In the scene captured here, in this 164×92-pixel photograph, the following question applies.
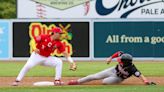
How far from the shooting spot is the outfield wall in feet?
92.7

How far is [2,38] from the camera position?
28.4m

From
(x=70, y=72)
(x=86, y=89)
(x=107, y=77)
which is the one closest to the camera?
(x=86, y=89)

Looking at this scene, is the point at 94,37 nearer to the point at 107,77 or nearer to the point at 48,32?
the point at 48,32

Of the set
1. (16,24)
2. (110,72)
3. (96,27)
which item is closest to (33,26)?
(16,24)

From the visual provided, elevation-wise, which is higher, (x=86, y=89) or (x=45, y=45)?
(x=45, y=45)

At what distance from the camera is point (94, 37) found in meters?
28.6

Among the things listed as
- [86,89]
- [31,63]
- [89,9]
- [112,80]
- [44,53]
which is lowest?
[86,89]

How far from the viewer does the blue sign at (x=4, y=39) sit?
2828cm

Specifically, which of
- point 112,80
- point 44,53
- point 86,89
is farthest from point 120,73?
point 44,53

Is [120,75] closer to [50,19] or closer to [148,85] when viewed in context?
[148,85]

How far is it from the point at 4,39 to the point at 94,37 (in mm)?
3965

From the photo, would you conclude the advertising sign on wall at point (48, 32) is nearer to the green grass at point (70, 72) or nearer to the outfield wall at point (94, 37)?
the outfield wall at point (94, 37)

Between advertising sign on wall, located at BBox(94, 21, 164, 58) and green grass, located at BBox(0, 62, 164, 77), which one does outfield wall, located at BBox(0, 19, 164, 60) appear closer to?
advertising sign on wall, located at BBox(94, 21, 164, 58)

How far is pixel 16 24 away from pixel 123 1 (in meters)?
5.03
